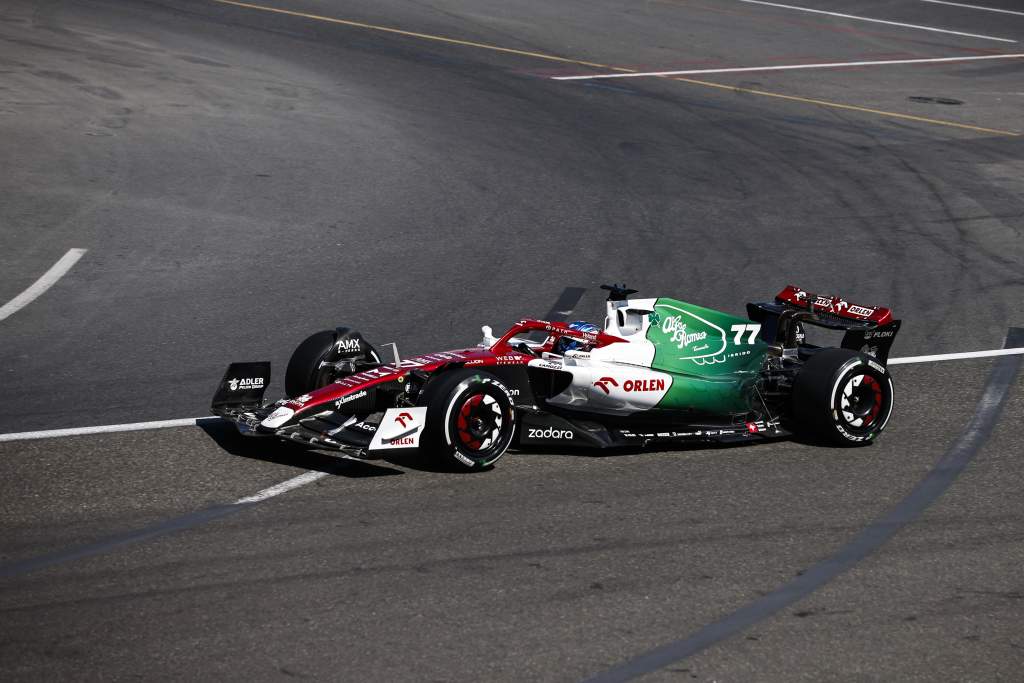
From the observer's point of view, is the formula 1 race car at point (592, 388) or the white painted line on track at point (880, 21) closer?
the formula 1 race car at point (592, 388)

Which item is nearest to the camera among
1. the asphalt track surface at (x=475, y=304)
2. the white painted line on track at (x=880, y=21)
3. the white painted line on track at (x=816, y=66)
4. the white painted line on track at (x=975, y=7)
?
the asphalt track surface at (x=475, y=304)

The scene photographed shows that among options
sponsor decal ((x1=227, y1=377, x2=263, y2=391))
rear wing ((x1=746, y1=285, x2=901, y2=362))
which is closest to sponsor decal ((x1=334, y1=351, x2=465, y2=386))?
sponsor decal ((x1=227, y1=377, x2=263, y2=391))

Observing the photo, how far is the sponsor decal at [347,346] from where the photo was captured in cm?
1021

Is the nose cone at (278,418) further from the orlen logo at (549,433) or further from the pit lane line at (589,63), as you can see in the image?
the pit lane line at (589,63)

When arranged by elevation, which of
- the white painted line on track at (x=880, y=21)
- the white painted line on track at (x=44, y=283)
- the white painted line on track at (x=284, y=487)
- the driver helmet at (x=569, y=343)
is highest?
the white painted line on track at (x=880, y=21)

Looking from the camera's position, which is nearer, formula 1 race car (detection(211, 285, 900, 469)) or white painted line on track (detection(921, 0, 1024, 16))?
formula 1 race car (detection(211, 285, 900, 469))

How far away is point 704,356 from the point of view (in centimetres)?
1021

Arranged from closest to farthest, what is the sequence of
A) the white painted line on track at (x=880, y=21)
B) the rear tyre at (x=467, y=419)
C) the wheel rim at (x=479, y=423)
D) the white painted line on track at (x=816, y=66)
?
the rear tyre at (x=467, y=419)
the wheel rim at (x=479, y=423)
the white painted line on track at (x=816, y=66)
the white painted line on track at (x=880, y=21)

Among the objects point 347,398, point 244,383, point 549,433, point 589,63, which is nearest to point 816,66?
point 589,63

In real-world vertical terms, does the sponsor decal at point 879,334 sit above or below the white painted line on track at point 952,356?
above

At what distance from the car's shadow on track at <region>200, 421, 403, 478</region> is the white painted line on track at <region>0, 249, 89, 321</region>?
395 cm

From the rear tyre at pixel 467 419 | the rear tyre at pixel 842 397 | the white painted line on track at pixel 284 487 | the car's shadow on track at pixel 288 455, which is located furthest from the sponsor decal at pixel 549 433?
the rear tyre at pixel 842 397

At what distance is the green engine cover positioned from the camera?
33.1 ft

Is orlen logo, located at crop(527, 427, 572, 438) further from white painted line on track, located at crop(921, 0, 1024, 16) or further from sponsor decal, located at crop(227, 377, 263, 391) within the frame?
white painted line on track, located at crop(921, 0, 1024, 16)
